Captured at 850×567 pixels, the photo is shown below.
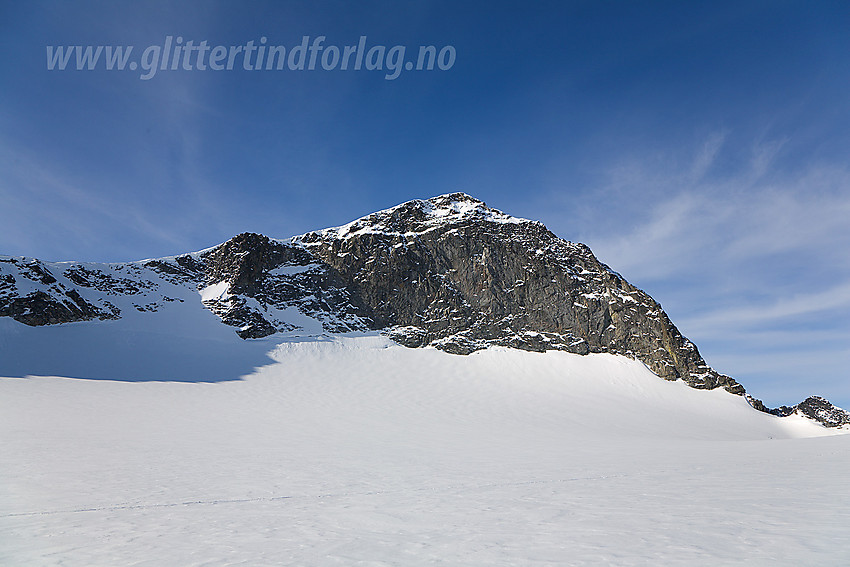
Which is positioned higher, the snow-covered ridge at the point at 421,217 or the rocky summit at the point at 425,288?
the snow-covered ridge at the point at 421,217

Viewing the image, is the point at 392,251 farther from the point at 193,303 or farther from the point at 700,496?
the point at 700,496

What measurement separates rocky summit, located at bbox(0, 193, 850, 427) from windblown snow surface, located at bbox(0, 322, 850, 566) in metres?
18.5

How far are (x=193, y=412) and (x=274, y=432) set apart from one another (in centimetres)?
782

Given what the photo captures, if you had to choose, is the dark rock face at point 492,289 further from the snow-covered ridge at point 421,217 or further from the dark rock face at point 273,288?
the dark rock face at point 273,288

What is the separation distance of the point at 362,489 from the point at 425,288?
4768 cm

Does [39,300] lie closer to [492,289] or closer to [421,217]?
[421,217]

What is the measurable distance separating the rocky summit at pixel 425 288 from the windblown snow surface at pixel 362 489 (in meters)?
18.5

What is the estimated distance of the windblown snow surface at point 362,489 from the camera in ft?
17.8

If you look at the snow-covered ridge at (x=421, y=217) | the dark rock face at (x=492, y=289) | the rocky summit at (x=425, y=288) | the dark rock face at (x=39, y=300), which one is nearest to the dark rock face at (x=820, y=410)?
the rocky summit at (x=425, y=288)

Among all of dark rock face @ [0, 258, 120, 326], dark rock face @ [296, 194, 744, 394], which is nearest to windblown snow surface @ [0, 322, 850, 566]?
dark rock face @ [0, 258, 120, 326]

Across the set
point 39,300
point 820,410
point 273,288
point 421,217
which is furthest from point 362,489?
point 820,410

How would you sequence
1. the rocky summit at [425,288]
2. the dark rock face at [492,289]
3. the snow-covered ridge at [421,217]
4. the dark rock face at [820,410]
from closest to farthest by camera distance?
1. the rocky summit at [425,288]
2. the dark rock face at [492,289]
3. the snow-covered ridge at [421,217]
4. the dark rock face at [820,410]

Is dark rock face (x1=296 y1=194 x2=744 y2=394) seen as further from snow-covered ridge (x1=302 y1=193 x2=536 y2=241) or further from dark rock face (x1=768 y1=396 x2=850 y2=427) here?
dark rock face (x1=768 y1=396 x2=850 y2=427)

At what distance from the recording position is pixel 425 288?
5722 centimetres
